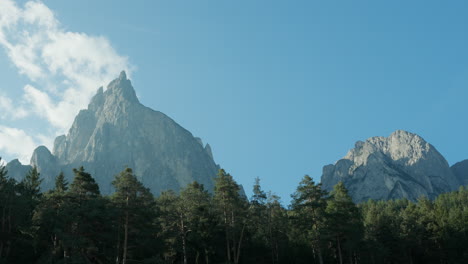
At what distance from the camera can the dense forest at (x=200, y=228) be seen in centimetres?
3206

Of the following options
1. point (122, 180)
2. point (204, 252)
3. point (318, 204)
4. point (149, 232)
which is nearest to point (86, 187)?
point (122, 180)

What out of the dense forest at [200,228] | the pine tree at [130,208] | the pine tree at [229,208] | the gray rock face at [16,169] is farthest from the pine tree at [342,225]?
the gray rock face at [16,169]

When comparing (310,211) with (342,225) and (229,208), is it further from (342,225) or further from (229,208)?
(229,208)

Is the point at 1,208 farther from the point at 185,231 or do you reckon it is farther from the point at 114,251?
the point at 185,231

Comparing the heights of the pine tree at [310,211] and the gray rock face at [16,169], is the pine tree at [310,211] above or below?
below

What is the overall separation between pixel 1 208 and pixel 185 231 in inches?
682

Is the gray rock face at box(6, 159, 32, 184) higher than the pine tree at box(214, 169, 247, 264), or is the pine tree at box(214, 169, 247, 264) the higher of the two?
the gray rock face at box(6, 159, 32, 184)

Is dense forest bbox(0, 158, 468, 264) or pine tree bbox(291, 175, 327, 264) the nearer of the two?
dense forest bbox(0, 158, 468, 264)

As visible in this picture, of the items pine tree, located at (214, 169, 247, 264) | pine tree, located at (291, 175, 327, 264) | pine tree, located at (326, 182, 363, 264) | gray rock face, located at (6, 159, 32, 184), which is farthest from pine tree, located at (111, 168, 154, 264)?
gray rock face, located at (6, 159, 32, 184)

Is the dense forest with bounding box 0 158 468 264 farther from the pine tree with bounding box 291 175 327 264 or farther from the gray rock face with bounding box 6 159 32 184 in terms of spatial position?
the gray rock face with bounding box 6 159 32 184

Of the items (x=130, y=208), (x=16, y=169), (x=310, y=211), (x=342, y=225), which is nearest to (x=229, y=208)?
(x=310, y=211)

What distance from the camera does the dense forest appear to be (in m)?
32.1

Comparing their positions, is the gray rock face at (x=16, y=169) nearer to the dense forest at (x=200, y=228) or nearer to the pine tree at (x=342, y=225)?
the dense forest at (x=200, y=228)

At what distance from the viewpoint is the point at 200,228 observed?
42000 millimetres
